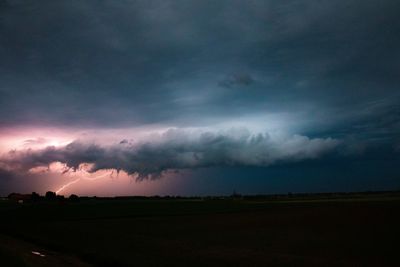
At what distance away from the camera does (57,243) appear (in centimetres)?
4941

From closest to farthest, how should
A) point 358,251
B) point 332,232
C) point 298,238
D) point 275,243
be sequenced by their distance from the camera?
point 358,251, point 275,243, point 298,238, point 332,232

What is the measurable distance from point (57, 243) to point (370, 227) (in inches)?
1566

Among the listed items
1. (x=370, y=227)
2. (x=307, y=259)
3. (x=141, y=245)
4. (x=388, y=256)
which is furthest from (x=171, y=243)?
(x=370, y=227)

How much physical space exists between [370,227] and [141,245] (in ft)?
99.5

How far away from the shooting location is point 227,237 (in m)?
53.0

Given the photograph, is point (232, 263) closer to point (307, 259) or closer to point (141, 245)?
point (307, 259)

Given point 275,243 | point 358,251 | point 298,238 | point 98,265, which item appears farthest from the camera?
point 298,238

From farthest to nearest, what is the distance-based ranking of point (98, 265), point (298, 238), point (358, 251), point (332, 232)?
1. point (332, 232)
2. point (298, 238)
3. point (358, 251)
4. point (98, 265)

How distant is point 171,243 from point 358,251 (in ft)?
66.6

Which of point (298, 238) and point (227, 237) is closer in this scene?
point (298, 238)

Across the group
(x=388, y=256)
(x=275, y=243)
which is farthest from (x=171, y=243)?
(x=388, y=256)

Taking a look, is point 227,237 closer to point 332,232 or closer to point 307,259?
point 332,232

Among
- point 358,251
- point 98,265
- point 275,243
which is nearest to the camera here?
point 98,265

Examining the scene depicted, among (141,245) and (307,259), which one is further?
(141,245)
